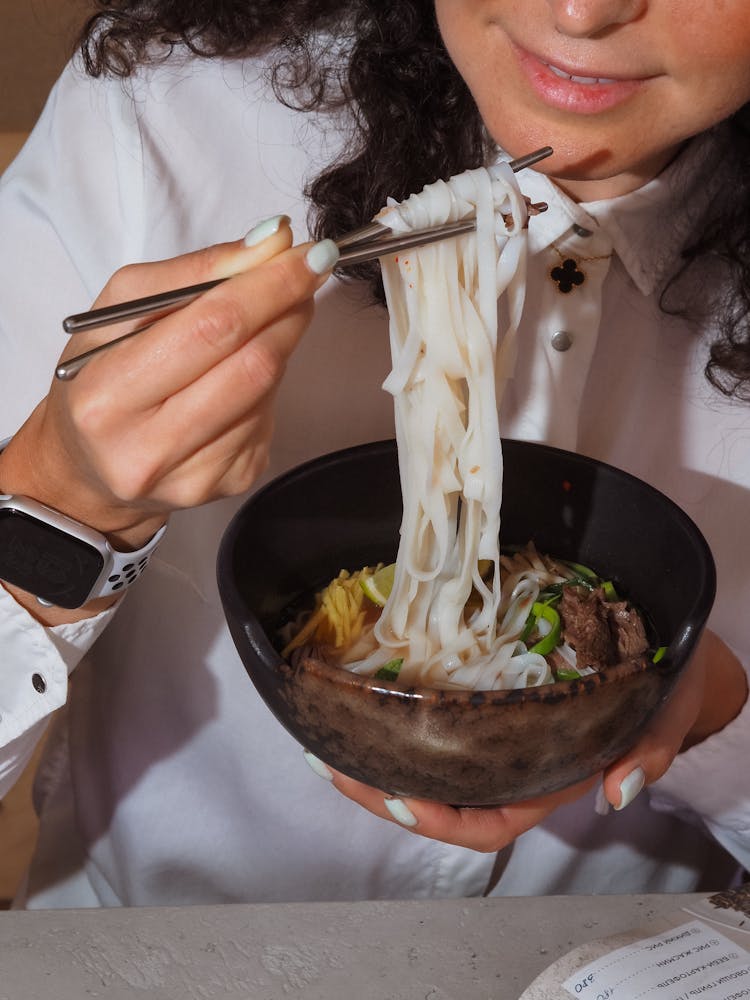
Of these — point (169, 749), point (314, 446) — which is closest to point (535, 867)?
point (169, 749)

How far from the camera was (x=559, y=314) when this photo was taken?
132 cm

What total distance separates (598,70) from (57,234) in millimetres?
660

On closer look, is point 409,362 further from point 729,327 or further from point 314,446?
point 729,327

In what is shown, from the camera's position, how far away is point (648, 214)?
135 cm

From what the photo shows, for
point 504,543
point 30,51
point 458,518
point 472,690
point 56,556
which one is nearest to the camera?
point 472,690

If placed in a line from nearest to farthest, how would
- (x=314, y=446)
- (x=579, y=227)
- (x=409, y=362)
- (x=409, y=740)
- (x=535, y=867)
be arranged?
(x=409, y=740)
(x=409, y=362)
(x=579, y=227)
(x=314, y=446)
(x=535, y=867)

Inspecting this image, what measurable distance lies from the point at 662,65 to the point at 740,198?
412 mm

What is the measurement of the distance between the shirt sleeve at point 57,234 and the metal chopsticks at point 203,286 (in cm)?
43

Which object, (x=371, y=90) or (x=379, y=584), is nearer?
(x=379, y=584)

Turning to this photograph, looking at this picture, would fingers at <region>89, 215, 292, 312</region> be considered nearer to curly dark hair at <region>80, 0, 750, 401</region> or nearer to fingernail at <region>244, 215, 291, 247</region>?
fingernail at <region>244, 215, 291, 247</region>

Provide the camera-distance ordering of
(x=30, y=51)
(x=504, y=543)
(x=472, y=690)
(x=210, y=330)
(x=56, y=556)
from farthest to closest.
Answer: (x=30, y=51)
(x=504, y=543)
(x=56, y=556)
(x=472, y=690)
(x=210, y=330)

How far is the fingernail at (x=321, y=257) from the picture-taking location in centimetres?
84

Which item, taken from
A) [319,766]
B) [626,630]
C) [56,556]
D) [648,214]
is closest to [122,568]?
[56,556]

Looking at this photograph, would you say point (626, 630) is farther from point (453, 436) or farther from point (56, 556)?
point (56, 556)
